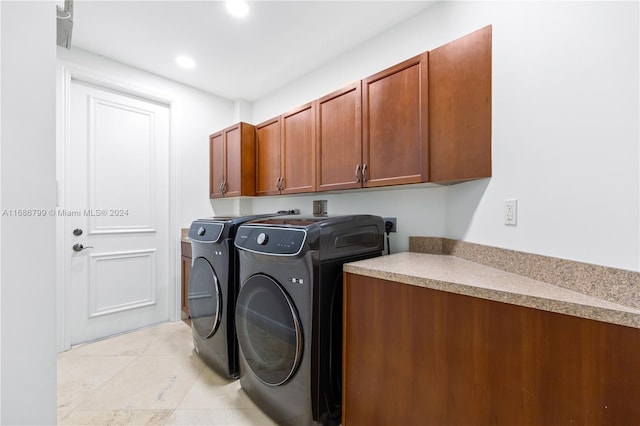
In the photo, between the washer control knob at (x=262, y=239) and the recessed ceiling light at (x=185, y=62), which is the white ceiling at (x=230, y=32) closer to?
the recessed ceiling light at (x=185, y=62)

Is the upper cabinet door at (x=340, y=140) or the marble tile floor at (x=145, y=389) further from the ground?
the upper cabinet door at (x=340, y=140)

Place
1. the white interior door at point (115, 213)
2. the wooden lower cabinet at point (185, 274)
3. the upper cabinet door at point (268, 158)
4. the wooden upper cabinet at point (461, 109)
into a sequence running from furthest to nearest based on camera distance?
the wooden lower cabinet at point (185, 274)
the upper cabinet door at point (268, 158)
the white interior door at point (115, 213)
the wooden upper cabinet at point (461, 109)

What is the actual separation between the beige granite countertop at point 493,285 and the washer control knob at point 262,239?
44 cm

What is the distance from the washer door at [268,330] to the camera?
135 cm

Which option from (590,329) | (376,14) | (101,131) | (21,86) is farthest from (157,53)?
(590,329)

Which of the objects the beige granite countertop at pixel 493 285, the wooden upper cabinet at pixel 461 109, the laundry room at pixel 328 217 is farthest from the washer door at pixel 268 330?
the wooden upper cabinet at pixel 461 109

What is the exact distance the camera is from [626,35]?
2.72 ft

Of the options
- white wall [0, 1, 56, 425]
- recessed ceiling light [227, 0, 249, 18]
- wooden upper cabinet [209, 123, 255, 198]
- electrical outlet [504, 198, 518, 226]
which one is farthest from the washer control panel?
electrical outlet [504, 198, 518, 226]

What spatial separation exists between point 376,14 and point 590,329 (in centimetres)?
203

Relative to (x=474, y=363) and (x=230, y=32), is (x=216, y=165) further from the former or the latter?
(x=474, y=363)

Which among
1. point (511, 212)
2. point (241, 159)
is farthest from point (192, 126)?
point (511, 212)

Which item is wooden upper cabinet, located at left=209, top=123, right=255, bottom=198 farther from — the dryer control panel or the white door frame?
the dryer control panel

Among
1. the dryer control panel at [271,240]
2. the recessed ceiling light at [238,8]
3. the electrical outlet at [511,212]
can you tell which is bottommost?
the dryer control panel at [271,240]

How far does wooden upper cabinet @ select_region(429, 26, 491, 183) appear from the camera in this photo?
132cm
